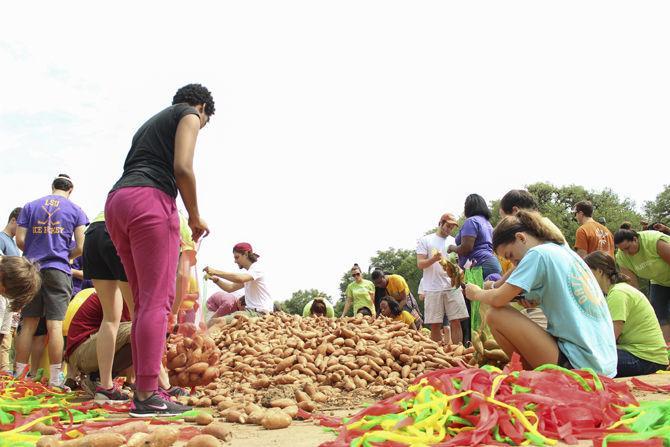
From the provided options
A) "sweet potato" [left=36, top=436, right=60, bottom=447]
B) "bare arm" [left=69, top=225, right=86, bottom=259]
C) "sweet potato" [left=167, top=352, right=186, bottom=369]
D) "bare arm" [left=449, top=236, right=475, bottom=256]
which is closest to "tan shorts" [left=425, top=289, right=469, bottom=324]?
"bare arm" [left=449, top=236, right=475, bottom=256]

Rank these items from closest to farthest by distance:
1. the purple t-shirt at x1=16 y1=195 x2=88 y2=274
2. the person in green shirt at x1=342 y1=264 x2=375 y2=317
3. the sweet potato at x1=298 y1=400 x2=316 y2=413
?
1. the sweet potato at x1=298 y1=400 x2=316 y2=413
2. the purple t-shirt at x1=16 y1=195 x2=88 y2=274
3. the person in green shirt at x1=342 y1=264 x2=375 y2=317

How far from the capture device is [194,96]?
364 centimetres

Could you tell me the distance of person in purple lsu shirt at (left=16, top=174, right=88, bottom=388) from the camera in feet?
16.3

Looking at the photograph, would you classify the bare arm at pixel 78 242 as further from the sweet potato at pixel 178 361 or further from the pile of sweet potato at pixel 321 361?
the sweet potato at pixel 178 361

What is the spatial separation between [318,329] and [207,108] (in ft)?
9.68

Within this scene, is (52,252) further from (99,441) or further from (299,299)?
(299,299)

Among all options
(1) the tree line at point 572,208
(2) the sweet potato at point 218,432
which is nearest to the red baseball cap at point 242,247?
(2) the sweet potato at point 218,432

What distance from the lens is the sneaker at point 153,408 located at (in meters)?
3.09

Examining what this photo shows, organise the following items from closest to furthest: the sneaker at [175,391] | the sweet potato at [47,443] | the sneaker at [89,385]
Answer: the sweet potato at [47,443], the sneaker at [175,391], the sneaker at [89,385]

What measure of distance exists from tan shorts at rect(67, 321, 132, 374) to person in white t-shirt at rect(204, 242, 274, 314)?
2945 mm

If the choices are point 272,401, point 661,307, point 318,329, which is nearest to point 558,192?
point 661,307

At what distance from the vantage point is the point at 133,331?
3.24m

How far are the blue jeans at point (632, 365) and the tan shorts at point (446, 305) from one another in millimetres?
2460

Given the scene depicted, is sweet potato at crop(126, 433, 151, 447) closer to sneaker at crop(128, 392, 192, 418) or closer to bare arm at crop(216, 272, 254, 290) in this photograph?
sneaker at crop(128, 392, 192, 418)
